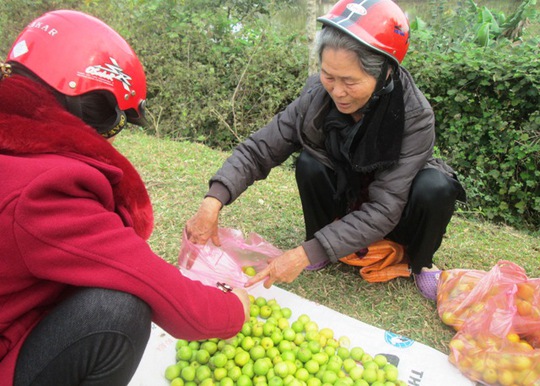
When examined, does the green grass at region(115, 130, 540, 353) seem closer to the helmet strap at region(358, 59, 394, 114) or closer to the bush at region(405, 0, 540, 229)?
the bush at region(405, 0, 540, 229)

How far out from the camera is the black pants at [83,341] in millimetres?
1242

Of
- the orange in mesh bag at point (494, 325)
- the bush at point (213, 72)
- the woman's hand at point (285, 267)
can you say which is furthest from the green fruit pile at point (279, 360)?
the bush at point (213, 72)

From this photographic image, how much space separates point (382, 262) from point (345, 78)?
1171 millimetres

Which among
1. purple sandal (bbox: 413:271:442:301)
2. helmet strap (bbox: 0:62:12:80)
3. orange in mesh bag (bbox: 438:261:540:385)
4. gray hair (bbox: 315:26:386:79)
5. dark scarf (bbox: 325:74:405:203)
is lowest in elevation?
purple sandal (bbox: 413:271:442:301)

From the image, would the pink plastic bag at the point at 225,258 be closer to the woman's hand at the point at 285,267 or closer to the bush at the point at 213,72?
the woman's hand at the point at 285,267

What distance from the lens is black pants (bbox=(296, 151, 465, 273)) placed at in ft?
7.34

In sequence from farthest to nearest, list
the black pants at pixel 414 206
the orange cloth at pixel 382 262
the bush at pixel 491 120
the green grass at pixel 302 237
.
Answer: the bush at pixel 491 120 → the orange cloth at pixel 382 262 → the green grass at pixel 302 237 → the black pants at pixel 414 206

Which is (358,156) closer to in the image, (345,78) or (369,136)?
(369,136)

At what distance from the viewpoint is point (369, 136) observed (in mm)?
2137

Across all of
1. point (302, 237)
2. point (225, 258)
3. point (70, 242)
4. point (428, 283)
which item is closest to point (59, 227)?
point (70, 242)

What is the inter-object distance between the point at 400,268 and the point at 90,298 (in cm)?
187

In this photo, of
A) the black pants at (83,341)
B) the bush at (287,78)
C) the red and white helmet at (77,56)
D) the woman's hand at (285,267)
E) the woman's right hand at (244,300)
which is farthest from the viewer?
the bush at (287,78)

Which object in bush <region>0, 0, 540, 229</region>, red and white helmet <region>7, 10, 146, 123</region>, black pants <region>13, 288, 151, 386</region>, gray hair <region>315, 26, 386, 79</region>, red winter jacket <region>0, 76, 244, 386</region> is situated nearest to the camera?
red winter jacket <region>0, 76, 244, 386</region>

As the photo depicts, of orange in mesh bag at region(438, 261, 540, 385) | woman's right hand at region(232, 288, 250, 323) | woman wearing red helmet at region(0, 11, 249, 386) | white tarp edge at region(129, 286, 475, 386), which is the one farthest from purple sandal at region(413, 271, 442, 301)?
woman wearing red helmet at region(0, 11, 249, 386)
